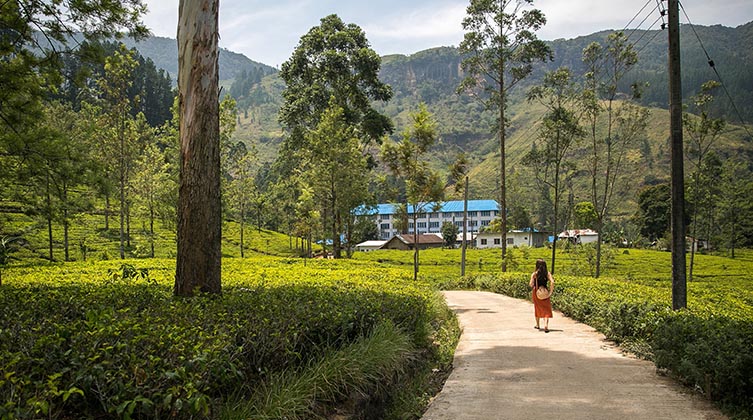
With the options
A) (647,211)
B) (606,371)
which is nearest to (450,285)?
(606,371)

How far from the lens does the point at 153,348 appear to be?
377cm

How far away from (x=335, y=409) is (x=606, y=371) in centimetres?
431

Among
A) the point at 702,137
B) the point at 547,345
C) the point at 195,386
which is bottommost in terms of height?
the point at 547,345

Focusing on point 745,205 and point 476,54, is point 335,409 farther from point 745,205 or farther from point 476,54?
point 745,205

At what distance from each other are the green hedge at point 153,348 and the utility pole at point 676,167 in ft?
18.8

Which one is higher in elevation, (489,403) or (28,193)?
(28,193)

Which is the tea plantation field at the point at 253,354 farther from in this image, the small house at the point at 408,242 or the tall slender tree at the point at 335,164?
the small house at the point at 408,242

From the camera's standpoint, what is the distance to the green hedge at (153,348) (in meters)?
3.14

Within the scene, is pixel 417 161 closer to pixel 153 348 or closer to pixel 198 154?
pixel 198 154

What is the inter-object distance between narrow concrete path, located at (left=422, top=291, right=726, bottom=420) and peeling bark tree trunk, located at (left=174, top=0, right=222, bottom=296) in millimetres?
3338

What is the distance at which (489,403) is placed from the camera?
5961 millimetres

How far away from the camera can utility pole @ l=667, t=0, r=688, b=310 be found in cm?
924

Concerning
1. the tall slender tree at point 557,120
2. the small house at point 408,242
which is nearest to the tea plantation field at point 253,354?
the tall slender tree at point 557,120

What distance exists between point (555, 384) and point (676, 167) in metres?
4.79
